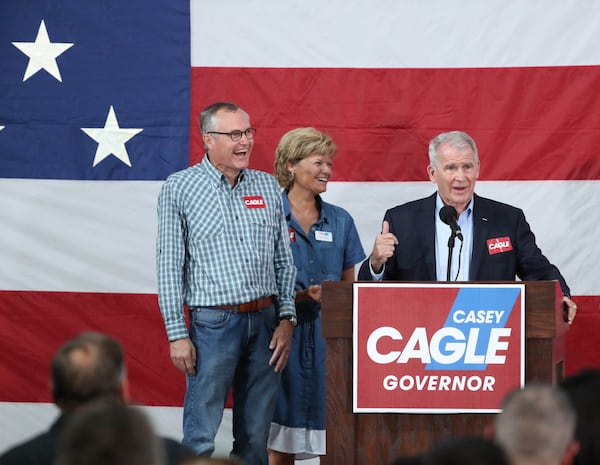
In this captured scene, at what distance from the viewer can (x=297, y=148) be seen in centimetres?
449

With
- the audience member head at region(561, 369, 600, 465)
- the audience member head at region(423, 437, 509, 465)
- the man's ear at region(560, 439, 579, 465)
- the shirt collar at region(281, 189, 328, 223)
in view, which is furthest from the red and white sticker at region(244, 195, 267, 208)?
the audience member head at region(423, 437, 509, 465)

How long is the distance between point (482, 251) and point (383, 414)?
32.3 inches

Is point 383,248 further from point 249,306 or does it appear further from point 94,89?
point 94,89

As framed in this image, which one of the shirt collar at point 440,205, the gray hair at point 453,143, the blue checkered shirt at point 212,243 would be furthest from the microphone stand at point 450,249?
the blue checkered shirt at point 212,243

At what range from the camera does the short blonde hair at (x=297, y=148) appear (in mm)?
4484

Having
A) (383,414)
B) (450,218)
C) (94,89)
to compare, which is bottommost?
(383,414)

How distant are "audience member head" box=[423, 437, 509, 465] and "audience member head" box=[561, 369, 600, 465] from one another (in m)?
0.49

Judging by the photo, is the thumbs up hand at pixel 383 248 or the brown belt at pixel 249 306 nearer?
the thumbs up hand at pixel 383 248

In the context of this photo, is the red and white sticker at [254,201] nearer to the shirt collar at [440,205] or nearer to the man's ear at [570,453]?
the shirt collar at [440,205]

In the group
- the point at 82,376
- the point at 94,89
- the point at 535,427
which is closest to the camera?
the point at 535,427

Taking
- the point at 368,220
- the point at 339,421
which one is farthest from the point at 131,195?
the point at 339,421

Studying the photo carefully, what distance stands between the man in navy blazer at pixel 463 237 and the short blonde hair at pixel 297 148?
22.5 inches

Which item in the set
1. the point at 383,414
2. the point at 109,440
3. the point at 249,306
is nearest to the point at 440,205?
the point at 249,306

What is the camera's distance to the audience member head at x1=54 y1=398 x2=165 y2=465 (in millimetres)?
1522
